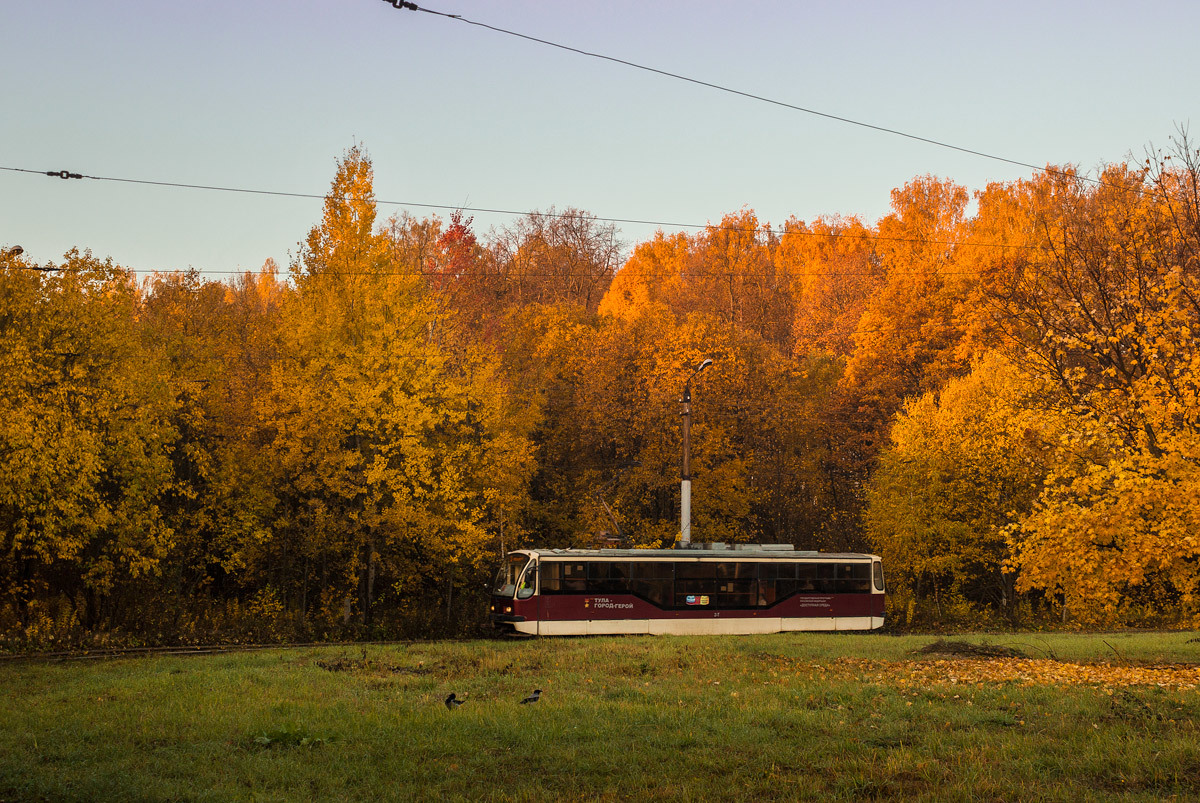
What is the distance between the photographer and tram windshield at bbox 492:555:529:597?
28625 millimetres

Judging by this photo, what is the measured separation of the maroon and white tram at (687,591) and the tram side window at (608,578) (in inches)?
1.2

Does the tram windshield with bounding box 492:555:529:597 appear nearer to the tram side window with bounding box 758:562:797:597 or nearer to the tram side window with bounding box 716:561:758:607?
the tram side window with bounding box 716:561:758:607

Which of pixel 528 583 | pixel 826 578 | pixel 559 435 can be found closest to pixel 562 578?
pixel 528 583

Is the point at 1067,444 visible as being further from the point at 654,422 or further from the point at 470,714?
the point at 654,422

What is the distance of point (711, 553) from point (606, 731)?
18984 millimetres

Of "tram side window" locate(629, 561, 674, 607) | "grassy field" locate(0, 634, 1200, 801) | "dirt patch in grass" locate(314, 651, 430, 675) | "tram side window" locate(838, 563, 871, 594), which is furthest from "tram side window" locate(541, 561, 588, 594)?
"grassy field" locate(0, 634, 1200, 801)

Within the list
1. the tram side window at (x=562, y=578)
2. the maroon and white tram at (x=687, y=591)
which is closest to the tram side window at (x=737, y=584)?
the maroon and white tram at (x=687, y=591)

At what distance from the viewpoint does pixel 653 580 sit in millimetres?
29172

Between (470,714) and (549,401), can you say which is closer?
(470,714)

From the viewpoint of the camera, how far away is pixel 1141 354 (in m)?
19.3

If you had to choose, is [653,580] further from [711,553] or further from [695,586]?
[711,553]

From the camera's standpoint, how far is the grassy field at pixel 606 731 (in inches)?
333

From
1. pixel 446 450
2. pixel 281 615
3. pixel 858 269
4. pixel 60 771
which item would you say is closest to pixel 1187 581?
pixel 60 771

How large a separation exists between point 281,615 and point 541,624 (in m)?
11.3
